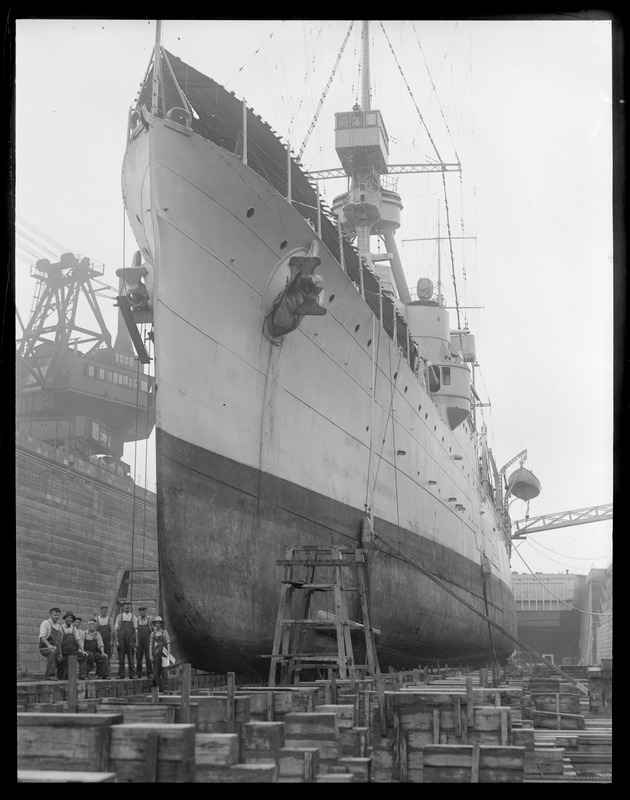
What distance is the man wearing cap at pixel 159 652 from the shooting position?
919 centimetres

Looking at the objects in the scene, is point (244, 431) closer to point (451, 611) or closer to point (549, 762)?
point (549, 762)

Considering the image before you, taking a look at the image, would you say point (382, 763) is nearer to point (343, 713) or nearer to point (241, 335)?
point (343, 713)

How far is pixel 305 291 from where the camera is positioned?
11078 millimetres

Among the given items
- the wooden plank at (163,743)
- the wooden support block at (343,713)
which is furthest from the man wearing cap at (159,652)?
the wooden plank at (163,743)

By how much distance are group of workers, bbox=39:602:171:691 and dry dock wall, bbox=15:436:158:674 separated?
7.90 metres

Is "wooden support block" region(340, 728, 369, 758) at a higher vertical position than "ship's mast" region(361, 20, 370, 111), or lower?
lower

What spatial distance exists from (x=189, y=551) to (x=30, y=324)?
31.4 m

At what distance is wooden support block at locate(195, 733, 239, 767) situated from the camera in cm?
486

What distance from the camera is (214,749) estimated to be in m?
4.88

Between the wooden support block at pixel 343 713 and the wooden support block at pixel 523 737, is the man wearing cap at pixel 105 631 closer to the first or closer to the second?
the wooden support block at pixel 343 713

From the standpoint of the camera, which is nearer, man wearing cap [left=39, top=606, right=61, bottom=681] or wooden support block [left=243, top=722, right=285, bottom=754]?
wooden support block [left=243, top=722, right=285, bottom=754]

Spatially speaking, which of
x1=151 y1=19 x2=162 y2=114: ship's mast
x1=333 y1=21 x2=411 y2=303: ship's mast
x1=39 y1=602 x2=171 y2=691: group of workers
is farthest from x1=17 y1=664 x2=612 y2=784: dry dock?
x1=333 y1=21 x2=411 y2=303: ship's mast

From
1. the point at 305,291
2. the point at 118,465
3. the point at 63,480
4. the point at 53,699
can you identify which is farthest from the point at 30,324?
the point at 53,699

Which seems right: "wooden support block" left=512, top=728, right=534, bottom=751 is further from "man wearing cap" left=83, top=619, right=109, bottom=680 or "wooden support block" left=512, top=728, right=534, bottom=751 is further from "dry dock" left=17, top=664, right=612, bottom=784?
"man wearing cap" left=83, top=619, right=109, bottom=680
